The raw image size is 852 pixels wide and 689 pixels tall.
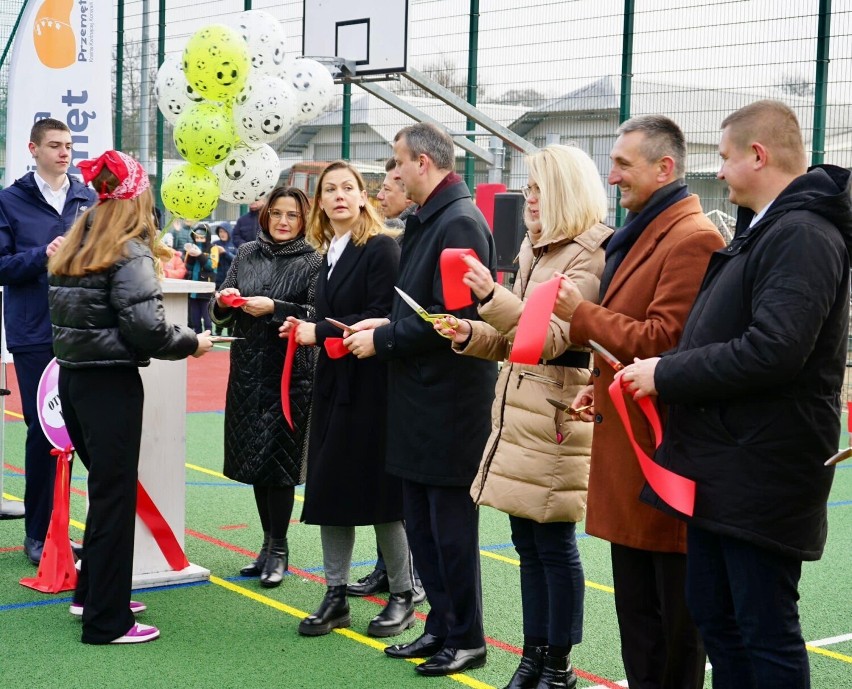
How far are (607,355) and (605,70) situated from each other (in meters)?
8.13

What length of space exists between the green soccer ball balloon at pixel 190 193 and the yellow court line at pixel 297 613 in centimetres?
274

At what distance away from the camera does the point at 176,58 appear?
8.05 metres

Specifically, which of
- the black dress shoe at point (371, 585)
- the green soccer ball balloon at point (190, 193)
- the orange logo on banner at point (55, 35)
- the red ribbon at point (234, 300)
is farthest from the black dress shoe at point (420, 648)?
the orange logo on banner at point (55, 35)

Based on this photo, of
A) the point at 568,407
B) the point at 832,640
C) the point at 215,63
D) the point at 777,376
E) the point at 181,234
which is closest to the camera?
the point at 777,376

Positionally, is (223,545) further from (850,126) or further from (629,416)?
(850,126)

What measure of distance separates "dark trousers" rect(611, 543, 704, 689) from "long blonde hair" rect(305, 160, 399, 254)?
6.11 ft

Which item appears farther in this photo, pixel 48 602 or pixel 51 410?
pixel 51 410

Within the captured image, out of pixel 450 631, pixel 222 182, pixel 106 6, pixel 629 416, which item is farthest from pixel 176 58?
pixel 629 416

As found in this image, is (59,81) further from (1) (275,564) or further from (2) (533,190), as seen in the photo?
(2) (533,190)

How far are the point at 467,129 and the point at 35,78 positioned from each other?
4563 millimetres

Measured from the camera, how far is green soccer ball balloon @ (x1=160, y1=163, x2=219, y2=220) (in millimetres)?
7105

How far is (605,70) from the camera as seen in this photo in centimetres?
1062

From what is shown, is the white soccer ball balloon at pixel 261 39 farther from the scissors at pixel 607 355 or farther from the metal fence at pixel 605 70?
the scissors at pixel 607 355

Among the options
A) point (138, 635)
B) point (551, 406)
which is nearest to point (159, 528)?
point (138, 635)
